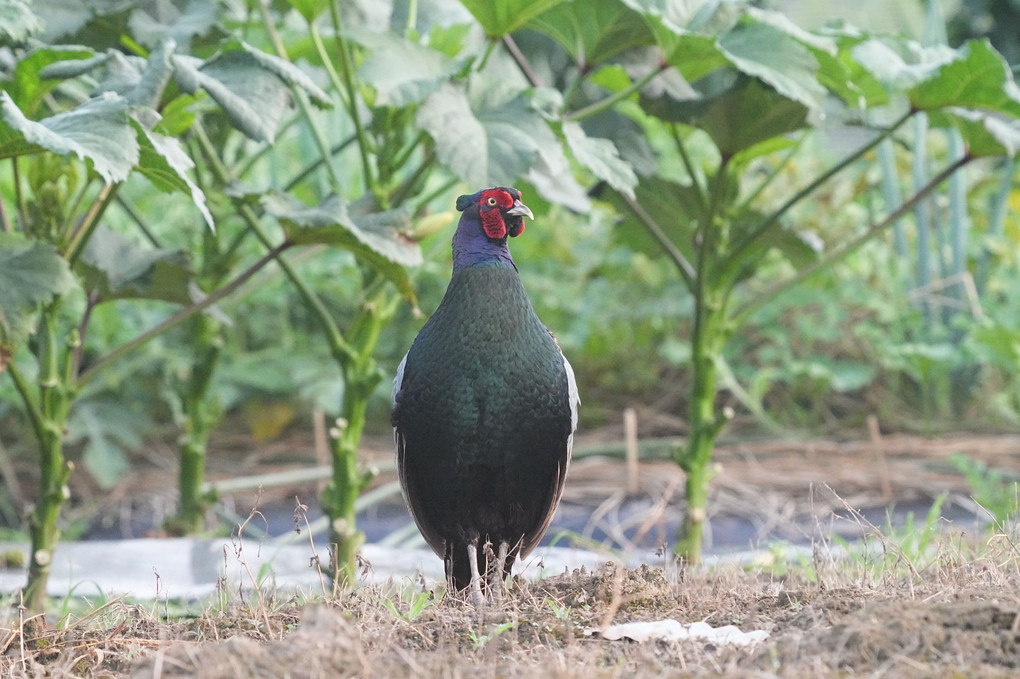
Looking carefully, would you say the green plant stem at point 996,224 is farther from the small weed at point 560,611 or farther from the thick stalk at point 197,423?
the small weed at point 560,611

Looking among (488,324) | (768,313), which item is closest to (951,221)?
(768,313)

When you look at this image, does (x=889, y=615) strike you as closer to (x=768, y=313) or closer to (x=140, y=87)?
(x=140, y=87)

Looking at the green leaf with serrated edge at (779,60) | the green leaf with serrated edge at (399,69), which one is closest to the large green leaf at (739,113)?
the green leaf with serrated edge at (779,60)

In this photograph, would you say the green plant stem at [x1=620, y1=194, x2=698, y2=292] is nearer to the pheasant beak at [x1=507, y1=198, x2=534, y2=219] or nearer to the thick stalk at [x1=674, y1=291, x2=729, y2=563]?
the thick stalk at [x1=674, y1=291, x2=729, y2=563]

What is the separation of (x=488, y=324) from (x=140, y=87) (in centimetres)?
92

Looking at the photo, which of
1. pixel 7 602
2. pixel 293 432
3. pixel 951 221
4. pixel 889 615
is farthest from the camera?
pixel 293 432

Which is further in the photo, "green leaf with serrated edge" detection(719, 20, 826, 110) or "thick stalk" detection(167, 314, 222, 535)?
"thick stalk" detection(167, 314, 222, 535)

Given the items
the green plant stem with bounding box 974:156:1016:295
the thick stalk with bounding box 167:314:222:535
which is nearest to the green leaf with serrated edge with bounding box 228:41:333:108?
the thick stalk with bounding box 167:314:222:535

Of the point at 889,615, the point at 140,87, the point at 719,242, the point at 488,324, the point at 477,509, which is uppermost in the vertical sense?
the point at 140,87

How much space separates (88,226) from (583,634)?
63.1 inches

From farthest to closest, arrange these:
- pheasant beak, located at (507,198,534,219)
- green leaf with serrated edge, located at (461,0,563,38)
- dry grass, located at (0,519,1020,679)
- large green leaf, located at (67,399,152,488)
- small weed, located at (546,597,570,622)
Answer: large green leaf, located at (67,399,152,488) < green leaf with serrated edge, located at (461,0,563,38) < pheasant beak, located at (507,198,534,219) < small weed, located at (546,597,570,622) < dry grass, located at (0,519,1020,679)

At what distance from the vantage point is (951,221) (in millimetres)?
4770

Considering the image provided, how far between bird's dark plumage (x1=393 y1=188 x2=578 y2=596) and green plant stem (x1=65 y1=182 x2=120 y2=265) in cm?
83

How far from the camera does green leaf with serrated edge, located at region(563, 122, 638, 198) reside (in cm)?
262
